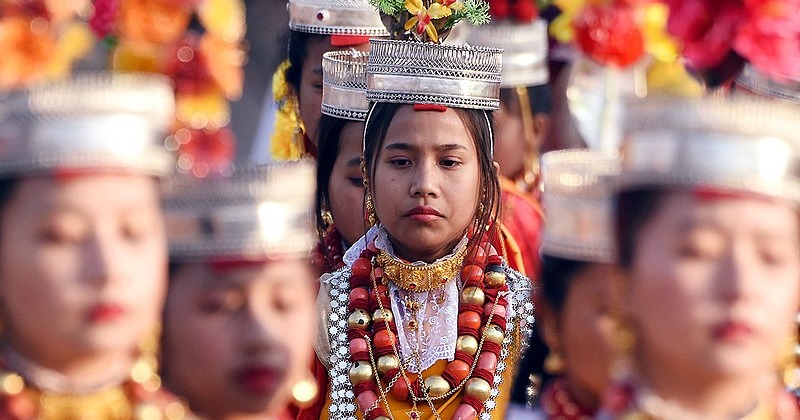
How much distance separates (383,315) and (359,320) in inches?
2.9

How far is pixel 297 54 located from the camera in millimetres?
6695

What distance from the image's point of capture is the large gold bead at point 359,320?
5.05 meters

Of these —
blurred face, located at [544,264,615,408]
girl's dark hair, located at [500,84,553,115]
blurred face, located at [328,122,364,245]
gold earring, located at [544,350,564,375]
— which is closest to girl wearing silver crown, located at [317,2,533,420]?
blurred face, located at [328,122,364,245]

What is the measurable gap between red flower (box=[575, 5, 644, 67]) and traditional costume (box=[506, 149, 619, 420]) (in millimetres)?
210

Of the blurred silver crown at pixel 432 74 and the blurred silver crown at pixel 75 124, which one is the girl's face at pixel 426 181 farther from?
the blurred silver crown at pixel 75 124

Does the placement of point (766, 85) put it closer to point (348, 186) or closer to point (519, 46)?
point (348, 186)

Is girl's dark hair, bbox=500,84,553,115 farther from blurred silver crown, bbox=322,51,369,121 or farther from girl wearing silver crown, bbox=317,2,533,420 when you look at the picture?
girl wearing silver crown, bbox=317,2,533,420

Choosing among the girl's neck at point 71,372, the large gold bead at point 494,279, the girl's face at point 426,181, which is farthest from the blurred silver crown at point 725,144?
the large gold bead at point 494,279

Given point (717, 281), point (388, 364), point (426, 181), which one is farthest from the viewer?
point (388, 364)

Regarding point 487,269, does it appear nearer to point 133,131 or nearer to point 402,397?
point 402,397

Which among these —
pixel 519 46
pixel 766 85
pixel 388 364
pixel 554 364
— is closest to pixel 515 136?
pixel 519 46

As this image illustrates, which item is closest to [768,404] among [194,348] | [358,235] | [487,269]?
[194,348]

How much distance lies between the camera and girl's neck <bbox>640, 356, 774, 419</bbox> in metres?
3.21

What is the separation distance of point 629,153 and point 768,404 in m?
0.55
